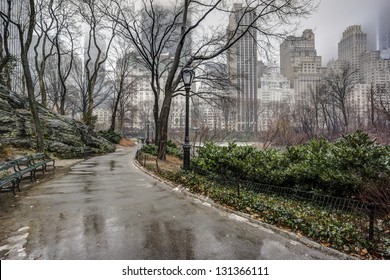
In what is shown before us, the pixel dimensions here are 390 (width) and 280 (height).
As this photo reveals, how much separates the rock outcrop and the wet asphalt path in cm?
1085

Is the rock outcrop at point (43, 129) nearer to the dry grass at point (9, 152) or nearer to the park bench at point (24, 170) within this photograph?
the dry grass at point (9, 152)

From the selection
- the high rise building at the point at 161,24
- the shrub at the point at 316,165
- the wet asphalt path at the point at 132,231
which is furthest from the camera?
the high rise building at the point at 161,24

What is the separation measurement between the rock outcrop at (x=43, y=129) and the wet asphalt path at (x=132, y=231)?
427 inches

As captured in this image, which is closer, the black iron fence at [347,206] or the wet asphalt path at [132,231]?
the wet asphalt path at [132,231]

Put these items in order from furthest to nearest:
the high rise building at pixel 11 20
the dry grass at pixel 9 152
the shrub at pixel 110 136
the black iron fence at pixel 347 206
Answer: the shrub at pixel 110 136 → the high rise building at pixel 11 20 → the dry grass at pixel 9 152 → the black iron fence at pixel 347 206

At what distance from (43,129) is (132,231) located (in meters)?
16.9

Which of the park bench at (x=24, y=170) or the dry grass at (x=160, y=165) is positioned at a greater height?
the park bench at (x=24, y=170)

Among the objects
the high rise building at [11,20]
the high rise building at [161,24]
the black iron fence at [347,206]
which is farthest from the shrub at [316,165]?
the high rise building at [11,20]

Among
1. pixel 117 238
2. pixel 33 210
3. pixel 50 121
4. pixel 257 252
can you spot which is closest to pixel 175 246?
pixel 117 238

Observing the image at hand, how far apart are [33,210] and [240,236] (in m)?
4.74

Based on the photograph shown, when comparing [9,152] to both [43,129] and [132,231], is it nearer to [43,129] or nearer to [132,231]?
[43,129]

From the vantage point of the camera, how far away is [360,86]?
219 feet

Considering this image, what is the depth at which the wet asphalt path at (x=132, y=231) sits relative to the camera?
3.69 m

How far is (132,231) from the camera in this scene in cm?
444
